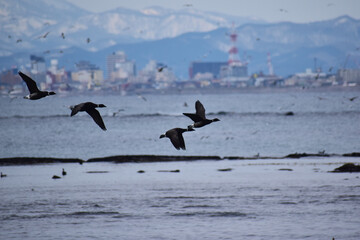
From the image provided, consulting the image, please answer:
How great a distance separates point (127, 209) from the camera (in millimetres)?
31656

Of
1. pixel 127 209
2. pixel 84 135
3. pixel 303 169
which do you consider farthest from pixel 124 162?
pixel 84 135

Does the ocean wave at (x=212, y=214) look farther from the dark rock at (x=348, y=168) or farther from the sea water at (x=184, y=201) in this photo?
the dark rock at (x=348, y=168)

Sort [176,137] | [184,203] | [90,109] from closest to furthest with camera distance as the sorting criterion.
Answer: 1. [90,109]
2. [176,137]
3. [184,203]

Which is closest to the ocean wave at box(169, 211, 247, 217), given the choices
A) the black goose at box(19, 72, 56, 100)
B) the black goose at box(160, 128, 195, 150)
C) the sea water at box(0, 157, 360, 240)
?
the sea water at box(0, 157, 360, 240)

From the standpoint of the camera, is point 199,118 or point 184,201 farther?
point 184,201

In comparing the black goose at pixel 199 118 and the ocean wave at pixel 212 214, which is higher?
the black goose at pixel 199 118

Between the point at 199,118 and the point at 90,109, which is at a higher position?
the point at 90,109

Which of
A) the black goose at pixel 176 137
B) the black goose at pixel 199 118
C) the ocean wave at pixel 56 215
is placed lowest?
the ocean wave at pixel 56 215

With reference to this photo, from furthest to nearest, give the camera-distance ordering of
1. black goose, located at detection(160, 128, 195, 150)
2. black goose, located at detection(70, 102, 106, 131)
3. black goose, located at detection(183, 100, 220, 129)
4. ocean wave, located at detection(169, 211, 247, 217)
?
ocean wave, located at detection(169, 211, 247, 217), black goose, located at detection(183, 100, 220, 129), black goose, located at detection(160, 128, 195, 150), black goose, located at detection(70, 102, 106, 131)

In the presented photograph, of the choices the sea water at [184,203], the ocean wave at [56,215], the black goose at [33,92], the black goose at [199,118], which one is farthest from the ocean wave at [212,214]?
the black goose at [33,92]

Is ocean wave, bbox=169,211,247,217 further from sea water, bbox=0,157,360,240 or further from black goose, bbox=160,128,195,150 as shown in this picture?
black goose, bbox=160,128,195,150

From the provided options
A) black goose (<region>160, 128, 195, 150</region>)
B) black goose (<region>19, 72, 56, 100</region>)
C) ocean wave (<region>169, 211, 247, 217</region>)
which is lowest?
ocean wave (<region>169, 211, 247, 217</region>)

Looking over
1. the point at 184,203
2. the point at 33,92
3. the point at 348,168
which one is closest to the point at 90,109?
the point at 33,92

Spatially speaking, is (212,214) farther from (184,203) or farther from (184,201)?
(184,201)
